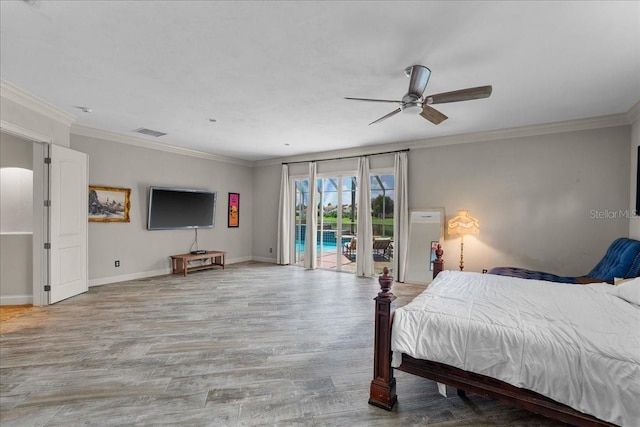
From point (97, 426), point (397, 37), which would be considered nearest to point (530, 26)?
point (397, 37)

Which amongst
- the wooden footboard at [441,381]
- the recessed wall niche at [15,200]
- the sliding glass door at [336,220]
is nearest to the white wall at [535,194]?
the sliding glass door at [336,220]

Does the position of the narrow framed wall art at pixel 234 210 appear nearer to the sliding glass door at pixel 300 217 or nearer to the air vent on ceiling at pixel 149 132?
the sliding glass door at pixel 300 217

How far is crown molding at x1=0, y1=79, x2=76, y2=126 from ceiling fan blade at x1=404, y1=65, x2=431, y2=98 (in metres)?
4.46

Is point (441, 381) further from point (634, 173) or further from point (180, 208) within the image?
point (180, 208)

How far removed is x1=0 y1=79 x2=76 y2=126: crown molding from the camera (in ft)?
11.1

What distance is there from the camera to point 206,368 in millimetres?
2535

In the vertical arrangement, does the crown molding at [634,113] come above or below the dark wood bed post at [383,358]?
above

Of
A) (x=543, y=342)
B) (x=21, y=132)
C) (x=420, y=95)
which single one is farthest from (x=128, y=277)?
(x=543, y=342)

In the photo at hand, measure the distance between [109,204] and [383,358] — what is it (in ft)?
18.4

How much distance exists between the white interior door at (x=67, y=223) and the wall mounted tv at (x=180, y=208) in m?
1.29

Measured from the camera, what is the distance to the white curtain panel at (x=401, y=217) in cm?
576

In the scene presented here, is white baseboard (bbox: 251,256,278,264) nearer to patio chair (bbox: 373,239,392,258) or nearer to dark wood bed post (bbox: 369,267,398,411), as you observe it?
patio chair (bbox: 373,239,392,258)

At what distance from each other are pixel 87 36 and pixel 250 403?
10.6 ft

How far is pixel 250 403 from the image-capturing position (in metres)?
2.09
